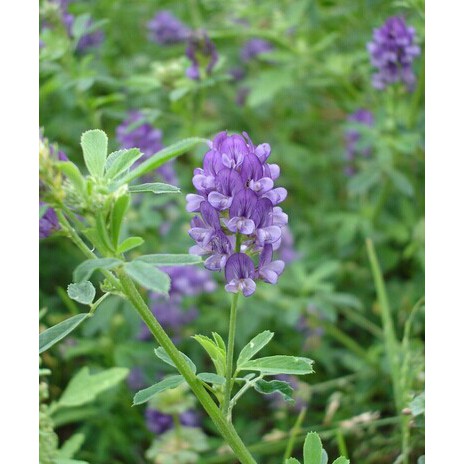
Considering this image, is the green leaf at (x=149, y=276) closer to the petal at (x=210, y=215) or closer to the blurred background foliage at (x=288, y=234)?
the petal at (x=210, y=215)

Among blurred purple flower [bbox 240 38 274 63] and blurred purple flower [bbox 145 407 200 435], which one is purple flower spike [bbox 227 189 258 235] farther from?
blurred purple flower [bbox 240 38 274 63]

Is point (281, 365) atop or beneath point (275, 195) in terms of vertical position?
beneath

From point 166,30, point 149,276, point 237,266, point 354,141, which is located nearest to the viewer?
point 149,276

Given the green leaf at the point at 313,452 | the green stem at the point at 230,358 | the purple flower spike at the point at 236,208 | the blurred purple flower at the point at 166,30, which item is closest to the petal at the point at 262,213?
the purple flower spike at the point at 236,208

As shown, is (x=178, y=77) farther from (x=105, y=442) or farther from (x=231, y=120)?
(x=105, y=442)

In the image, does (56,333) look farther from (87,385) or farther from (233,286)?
(87,385)

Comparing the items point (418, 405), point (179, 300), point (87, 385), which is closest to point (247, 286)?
point (418, 405)

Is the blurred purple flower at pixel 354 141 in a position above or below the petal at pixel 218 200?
above
